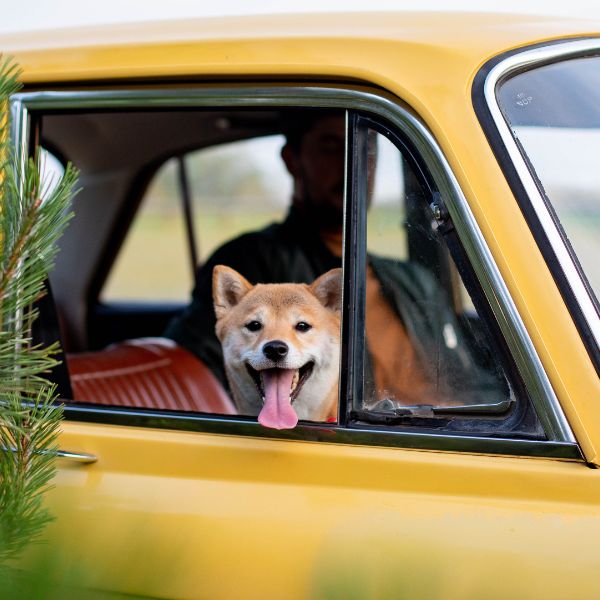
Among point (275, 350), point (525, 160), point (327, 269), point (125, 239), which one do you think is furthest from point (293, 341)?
point (125, 239)

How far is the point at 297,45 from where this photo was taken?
182 centimetres

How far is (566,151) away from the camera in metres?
1.73

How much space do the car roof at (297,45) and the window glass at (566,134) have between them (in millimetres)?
88

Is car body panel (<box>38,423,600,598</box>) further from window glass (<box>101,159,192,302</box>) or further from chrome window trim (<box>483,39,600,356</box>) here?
window glass (<box>101,159,192,302</box>)

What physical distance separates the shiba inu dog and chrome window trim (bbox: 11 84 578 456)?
0.19m

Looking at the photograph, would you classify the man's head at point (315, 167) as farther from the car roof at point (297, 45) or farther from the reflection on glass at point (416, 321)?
the reflection on glass at point (416, 321)

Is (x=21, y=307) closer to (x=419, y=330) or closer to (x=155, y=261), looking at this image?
(x=419, y=330)

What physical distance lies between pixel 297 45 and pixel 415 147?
34 centimetres

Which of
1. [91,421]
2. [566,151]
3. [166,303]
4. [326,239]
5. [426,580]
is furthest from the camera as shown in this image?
[166,303]

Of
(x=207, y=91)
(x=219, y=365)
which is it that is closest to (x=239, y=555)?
(x=207, y=91)

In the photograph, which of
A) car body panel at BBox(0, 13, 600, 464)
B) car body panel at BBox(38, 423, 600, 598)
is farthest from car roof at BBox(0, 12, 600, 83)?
car body panel at BBox(38, 423, 600, 598)

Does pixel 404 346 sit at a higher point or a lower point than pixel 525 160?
lower

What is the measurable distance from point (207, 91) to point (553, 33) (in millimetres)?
738

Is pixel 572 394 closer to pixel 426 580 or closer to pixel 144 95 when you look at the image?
pixel 426 580
